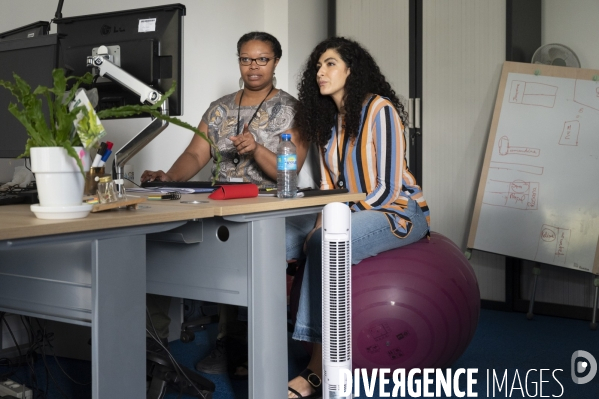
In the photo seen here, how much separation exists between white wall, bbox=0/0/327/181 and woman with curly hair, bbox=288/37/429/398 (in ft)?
3.74

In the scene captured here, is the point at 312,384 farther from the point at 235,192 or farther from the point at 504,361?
the point at 504,361

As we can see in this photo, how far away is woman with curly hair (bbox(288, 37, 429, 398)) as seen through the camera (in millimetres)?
2070

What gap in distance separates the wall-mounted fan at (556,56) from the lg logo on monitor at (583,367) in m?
1.55

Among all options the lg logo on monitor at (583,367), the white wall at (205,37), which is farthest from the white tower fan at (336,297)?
the white wall at (205,37)

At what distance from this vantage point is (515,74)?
337 cm

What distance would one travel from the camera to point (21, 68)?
1.78m

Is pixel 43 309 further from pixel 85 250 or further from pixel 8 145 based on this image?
pixel 8 145

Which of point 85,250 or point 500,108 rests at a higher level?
point 500,108

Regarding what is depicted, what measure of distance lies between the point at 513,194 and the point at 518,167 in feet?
0.47

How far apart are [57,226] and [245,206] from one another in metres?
0.49

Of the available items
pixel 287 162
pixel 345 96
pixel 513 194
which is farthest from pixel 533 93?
pixel 287 162

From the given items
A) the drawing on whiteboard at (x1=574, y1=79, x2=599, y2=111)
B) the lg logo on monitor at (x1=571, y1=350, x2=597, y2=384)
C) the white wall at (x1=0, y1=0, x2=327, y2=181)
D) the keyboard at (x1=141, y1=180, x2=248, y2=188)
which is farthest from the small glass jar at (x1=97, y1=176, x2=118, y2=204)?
the drawing on whiteboard at (x1=574, y1=79, x2=599, y2=111)

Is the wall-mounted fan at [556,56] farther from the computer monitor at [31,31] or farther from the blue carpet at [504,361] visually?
the computer monitor at [31,31]

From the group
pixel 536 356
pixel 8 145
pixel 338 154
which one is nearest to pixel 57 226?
pixel 8 145
